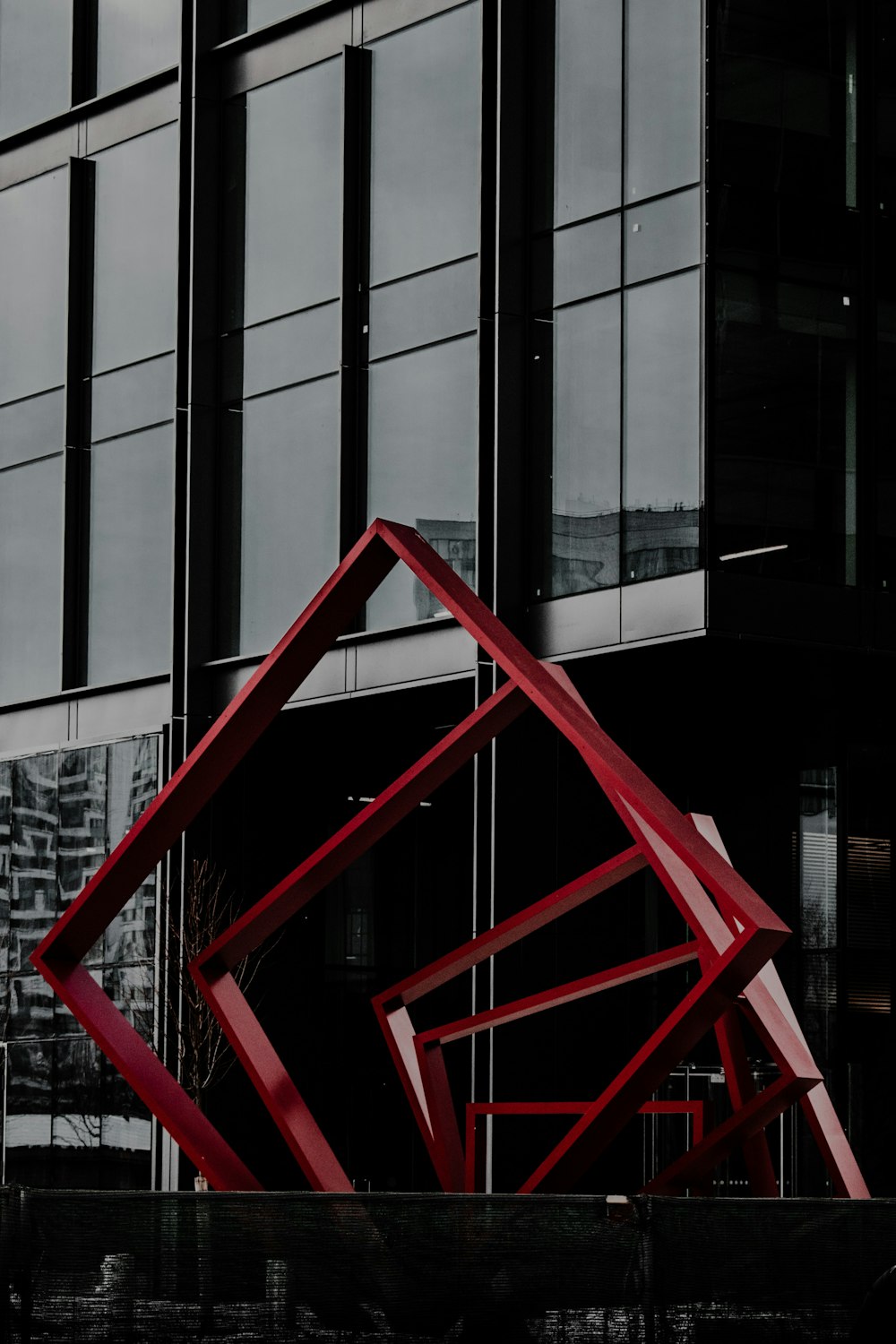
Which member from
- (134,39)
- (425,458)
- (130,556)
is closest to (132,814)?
(130,556)

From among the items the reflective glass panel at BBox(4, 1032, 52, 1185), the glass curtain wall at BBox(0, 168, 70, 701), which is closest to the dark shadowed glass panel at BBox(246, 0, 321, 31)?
the glass curtain wall at BBox(0, 168, 70, 701)

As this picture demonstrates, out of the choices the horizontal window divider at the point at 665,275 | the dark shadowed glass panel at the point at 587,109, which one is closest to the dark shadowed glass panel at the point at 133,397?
the dark shadowed glass panel at the point at 587,109

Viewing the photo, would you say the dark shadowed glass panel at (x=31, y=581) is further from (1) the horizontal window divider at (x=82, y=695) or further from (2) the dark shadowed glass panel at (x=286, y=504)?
(2) the dark shadowed glass panel at (x=286, y=504)

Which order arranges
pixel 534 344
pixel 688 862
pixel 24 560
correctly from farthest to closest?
pixel 24 560 < pixel 534 344 < pixel 688 862

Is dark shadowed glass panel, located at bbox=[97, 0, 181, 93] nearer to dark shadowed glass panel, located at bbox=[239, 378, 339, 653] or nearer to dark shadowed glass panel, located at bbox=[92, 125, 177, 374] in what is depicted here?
dark shadowed glass panel, located at bbox=[92, 125, 177, 374]

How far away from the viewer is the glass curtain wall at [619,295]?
25.0 metres

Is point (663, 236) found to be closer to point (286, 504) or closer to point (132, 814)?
point (286, 504)

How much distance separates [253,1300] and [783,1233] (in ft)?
8.33

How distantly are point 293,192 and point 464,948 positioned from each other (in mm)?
17516

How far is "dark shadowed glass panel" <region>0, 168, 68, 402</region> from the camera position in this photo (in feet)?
112

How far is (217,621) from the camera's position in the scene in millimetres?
31062

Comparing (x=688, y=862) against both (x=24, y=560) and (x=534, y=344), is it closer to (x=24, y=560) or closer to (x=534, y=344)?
(x=534, y=344)

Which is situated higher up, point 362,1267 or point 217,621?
point 217,621

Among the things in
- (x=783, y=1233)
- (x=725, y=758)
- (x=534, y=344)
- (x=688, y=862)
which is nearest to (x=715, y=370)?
(x=534, y=344)
